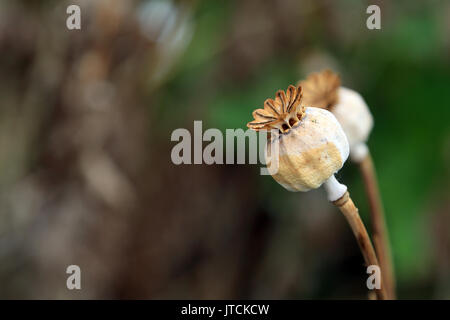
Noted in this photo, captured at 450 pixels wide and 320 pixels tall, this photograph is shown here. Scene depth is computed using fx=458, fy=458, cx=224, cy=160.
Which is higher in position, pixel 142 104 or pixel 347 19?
pixel 347 19

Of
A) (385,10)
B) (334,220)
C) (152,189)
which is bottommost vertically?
(334,220)

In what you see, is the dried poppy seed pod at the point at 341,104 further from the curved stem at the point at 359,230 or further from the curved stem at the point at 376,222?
the curved stem at the point at 359,230

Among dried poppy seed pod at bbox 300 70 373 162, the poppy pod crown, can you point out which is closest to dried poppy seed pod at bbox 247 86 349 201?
the poppy pod crown

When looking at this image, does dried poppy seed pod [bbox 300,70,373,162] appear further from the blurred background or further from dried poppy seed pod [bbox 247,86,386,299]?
the blurred background

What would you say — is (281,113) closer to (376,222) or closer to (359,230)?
(359,230)

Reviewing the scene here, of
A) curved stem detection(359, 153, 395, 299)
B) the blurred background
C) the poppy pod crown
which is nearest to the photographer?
the poppy pod crown

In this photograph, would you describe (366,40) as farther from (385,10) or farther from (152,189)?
(152,189)
